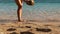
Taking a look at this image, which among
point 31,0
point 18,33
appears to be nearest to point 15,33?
point 18,33

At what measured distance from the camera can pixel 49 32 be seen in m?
4.55

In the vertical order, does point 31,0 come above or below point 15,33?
above

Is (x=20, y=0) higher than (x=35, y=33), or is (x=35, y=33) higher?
(x=20, y=0)

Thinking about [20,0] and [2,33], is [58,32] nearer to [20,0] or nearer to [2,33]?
[2,33]

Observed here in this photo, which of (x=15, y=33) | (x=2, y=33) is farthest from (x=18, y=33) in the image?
(x=2, y=33)

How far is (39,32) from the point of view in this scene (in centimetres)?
458

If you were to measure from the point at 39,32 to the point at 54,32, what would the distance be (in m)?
0.35

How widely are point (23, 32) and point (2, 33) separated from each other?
0.48m

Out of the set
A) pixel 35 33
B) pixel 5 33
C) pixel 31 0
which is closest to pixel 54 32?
pixel 35 33

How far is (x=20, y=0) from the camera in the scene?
6301 millimetres

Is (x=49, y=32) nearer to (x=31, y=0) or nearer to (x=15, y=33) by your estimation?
(x=15, y=33)

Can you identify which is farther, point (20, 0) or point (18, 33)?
point (20, 0)

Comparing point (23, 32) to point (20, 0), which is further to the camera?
point (20, 0)

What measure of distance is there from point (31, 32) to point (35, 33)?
12 cm
